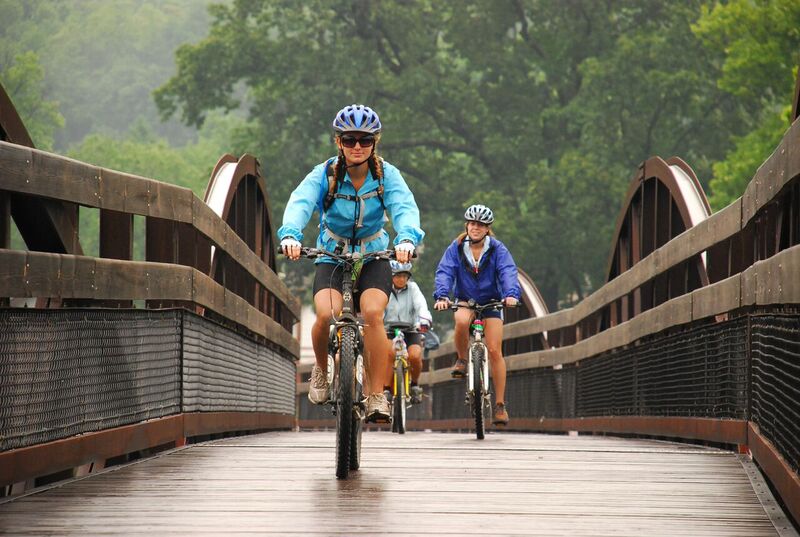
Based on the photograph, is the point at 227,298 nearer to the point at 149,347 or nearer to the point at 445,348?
the point at 149,347

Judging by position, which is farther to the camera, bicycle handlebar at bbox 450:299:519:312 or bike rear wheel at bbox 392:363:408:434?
bike rear wheel at bbox 392:363:408:434

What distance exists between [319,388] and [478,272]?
216 inches

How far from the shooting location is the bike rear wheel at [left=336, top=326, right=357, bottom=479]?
6.90 m

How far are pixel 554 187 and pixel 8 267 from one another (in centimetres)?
3652

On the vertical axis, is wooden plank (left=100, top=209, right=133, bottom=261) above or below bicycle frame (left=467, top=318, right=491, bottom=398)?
above

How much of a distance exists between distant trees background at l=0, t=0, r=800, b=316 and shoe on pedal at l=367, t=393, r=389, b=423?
3037 centimetres

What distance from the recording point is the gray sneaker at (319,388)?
7.44 metres

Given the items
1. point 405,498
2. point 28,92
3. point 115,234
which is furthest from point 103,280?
point 28,92

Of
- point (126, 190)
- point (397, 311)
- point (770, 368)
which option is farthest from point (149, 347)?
point (397, 311)

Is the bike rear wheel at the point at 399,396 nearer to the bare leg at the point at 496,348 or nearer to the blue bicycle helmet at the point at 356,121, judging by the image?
the bare leg at the point at 496,348

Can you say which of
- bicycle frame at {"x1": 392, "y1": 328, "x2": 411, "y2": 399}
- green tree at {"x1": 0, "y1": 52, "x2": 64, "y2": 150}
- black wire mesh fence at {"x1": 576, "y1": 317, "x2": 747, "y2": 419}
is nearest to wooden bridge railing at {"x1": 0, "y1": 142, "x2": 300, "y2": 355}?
black wire mesh fence at {"x1": 576, "y1": 317, "x2": 747, "y2": 419}

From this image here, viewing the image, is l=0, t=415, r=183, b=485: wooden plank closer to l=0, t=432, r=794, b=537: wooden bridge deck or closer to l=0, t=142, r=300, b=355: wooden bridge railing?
l=0, t=432, r=794, b=537: wooden bridge deck

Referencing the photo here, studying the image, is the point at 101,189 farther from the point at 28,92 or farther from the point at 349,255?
the point at 28,92

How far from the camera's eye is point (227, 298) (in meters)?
10.2
